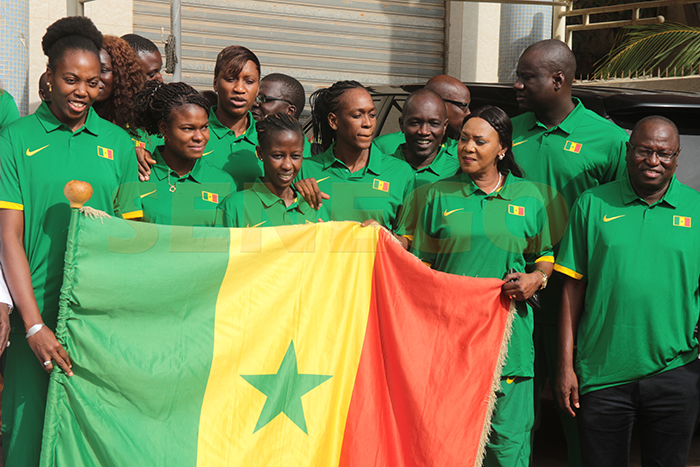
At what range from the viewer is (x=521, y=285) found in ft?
10.9

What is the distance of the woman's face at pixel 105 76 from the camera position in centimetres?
→ 373

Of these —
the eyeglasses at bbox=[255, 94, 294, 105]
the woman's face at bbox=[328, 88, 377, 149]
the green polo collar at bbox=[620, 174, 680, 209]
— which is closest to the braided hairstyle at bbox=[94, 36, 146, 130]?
the woman's face at bbox=[328, 88, 377, 149]

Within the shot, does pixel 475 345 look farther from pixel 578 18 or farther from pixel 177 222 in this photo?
pixel 578 18

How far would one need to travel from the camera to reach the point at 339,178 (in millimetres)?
3871

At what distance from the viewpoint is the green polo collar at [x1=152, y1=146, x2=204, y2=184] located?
3.62 meters

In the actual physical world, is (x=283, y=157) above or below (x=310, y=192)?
above

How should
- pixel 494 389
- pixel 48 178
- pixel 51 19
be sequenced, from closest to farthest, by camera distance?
pixel 48 178 < pixel 494 389 < pixel 51 19

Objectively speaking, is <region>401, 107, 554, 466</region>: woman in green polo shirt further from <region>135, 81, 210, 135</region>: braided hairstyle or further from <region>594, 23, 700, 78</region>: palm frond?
<region>594, 23, 700, 78</region>: palm frond

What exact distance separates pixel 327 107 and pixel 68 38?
1.44 meters

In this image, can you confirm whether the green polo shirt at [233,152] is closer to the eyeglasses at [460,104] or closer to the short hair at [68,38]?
the short hair at [68,38]

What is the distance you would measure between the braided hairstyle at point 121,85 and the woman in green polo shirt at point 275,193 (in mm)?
763

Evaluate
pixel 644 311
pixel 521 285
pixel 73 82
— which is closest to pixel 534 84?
pixel 521 285

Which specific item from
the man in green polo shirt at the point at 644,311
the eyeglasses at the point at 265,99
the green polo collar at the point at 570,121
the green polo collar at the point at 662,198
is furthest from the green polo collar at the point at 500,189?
the eyeglasses at the point at 265,99

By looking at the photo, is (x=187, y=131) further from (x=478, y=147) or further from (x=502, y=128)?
(x=502, y=128)
